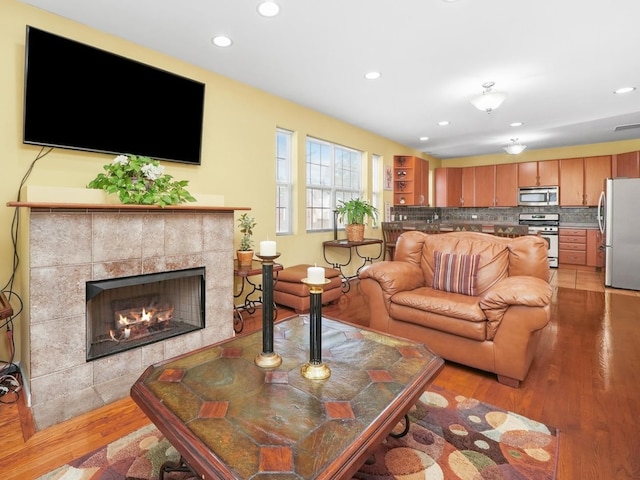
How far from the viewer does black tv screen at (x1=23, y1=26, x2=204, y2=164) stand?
2.35 meters

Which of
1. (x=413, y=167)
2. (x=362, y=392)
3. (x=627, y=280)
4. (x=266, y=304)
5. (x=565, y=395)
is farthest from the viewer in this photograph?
(x=413, y=167)

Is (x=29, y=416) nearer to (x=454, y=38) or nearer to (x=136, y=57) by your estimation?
(x=136, y=57)

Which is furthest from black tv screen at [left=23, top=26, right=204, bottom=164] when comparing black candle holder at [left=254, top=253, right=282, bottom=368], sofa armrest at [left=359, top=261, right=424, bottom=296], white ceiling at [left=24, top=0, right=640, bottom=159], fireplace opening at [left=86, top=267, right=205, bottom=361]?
black candle holder at [left=254, top=253, right=282, bottom=368]

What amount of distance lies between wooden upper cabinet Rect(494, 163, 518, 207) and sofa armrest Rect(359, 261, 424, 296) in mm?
5795

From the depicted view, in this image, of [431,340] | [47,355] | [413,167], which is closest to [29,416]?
[47,355]

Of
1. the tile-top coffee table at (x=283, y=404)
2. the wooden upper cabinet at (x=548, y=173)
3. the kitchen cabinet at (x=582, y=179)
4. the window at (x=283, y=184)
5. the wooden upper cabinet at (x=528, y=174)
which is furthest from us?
the wooden upper cabinet at (x=528, y=174)

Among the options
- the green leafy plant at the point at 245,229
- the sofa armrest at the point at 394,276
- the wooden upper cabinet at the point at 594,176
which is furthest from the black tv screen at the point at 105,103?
the wooden upper cabinet at the point at 594,176

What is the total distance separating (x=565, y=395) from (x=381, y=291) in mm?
1356

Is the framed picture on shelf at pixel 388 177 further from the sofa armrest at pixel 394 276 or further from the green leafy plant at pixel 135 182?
the green leafy plant at pixel 135 182

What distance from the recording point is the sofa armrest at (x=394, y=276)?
2744mm

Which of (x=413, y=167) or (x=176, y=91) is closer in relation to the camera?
(x=176, y=91)

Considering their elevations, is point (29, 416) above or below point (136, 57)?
below

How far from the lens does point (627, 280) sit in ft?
16.1

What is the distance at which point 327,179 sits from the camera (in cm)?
523
